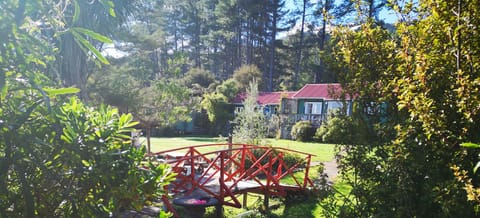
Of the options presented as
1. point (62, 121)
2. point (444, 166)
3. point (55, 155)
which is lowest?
point (444, 166)

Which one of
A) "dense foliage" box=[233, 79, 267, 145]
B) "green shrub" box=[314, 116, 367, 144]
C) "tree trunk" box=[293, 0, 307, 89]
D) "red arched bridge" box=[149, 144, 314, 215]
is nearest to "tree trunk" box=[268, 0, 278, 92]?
"tree trunk" box=[293, 0, 307, 89]

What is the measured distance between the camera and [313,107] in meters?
26.5

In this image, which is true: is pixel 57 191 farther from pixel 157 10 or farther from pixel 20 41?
pixel 157 10

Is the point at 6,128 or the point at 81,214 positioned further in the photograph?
the point at 81,214

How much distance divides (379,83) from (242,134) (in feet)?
31.5

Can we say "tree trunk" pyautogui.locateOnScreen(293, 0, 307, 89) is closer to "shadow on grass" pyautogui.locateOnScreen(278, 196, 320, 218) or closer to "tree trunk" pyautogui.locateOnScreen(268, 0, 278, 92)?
"tree trunk" pyautogui.locateOnScreen(268, 0, 278, 92)

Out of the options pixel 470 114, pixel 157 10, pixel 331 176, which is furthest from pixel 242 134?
pixel 157 10

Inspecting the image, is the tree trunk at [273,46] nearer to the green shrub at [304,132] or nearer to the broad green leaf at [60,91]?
the green shrub at [304,132]

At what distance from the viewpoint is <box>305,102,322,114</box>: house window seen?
85.6 ft

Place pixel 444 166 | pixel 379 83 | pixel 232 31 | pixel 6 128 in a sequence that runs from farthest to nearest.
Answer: pixel 232 31 → pixel 379 83 → pixel 444 166 → pixel 6 128

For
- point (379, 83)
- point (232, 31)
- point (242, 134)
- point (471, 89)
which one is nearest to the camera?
point (471, 89)

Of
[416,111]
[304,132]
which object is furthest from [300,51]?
[416,111]

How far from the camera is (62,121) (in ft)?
3.79

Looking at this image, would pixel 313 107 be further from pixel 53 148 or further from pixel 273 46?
→ pixel 53 148
